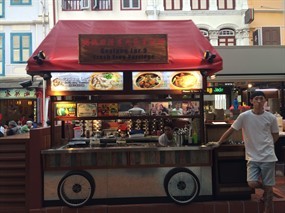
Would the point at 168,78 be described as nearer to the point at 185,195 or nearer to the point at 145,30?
the point at 145,30

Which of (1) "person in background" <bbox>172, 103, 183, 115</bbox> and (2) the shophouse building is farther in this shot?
(2) the shophouse building

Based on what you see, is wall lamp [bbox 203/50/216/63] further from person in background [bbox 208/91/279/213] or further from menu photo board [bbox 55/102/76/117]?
menu photo board [bbox 55/102/76/117]

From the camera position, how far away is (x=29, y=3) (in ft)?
68.7

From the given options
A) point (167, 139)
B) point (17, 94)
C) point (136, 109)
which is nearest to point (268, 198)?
point (167, 139)

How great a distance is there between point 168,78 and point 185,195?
2.03m

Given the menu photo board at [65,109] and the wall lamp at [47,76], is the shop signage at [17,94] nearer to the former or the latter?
the menu photo board at [65,109]

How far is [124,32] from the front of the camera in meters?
6.46

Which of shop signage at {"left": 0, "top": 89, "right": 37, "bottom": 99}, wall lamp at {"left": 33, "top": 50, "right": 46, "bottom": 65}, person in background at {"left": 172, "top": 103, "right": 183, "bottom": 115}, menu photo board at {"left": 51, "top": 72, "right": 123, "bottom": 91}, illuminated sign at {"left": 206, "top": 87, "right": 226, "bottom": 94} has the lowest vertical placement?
person in background at {"left": 172, "top": 103, "right": 183, "bottom": 115}

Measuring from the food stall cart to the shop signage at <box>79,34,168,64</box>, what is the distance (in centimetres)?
2

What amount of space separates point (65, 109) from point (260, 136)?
338cm

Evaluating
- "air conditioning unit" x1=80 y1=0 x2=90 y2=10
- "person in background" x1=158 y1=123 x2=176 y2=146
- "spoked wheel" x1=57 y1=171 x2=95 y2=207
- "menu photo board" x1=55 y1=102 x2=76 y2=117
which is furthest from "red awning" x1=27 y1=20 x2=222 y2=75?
"air conditioning unit" x1=80 y1=0 x2=90 y2=10

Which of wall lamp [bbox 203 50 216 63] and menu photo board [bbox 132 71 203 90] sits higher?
wall lamp [bbox 203 50 216 63]

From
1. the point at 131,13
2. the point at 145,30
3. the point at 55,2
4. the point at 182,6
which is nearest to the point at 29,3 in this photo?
the point at 55,2

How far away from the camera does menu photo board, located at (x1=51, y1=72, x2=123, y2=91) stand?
6.27 meters
